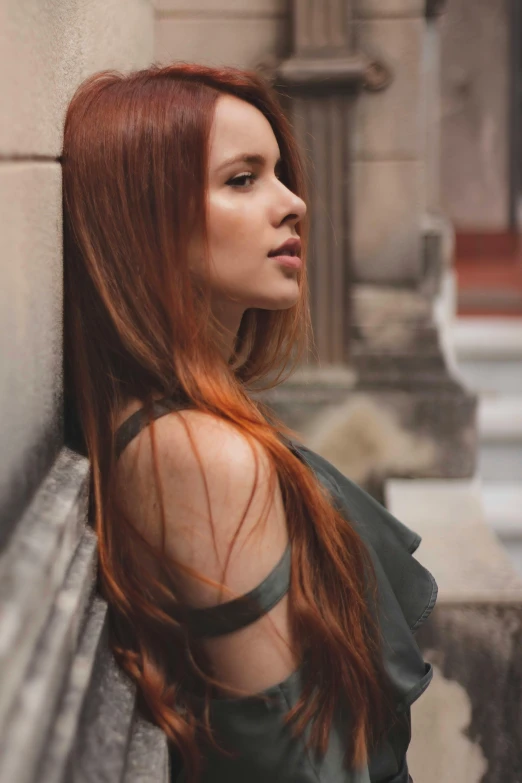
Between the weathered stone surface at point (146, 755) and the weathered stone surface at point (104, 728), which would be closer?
the weathered stone surface at point (104, 728)

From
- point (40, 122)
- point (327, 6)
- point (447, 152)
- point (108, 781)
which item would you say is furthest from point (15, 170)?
point (447, 152)

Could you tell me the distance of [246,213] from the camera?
1500mm

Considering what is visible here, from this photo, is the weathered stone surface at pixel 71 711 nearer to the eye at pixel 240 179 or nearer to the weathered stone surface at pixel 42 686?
the weathered stone surface at pixel 42 686

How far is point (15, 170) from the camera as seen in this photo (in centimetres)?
104

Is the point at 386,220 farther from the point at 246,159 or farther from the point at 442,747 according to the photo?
the point at 246,159

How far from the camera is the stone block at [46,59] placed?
3.35 feet

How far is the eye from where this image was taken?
1.51m

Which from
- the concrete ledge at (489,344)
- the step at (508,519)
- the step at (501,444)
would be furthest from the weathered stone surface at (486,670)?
the concrete ledge at (489,344)

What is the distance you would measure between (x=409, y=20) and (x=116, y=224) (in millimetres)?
2626

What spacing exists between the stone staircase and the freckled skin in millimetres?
2876

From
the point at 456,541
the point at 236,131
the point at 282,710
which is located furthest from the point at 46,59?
the point at 456,541

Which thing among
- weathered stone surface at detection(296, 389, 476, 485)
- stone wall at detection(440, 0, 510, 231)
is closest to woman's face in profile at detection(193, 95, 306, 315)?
weathered stone surface at detection(296, 389, 476, 485)

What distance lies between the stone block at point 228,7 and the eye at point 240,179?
236 centimetres

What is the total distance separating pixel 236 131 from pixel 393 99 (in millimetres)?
2387
